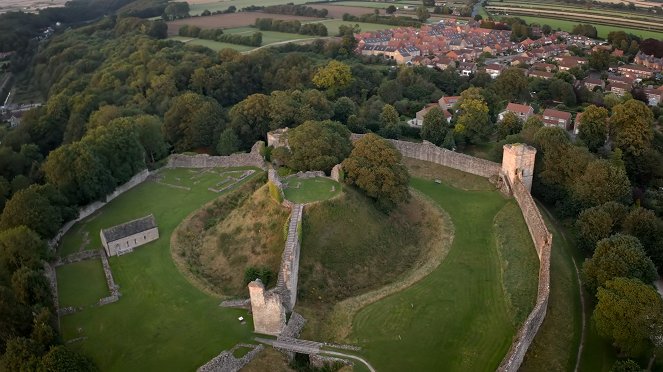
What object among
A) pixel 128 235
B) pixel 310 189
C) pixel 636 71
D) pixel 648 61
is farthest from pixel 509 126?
pixel 648 61

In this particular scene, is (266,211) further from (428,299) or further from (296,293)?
(428,299)

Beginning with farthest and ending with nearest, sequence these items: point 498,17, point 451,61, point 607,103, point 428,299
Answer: point 498,17 < point 451,61 < point 607,103 < point 428,299

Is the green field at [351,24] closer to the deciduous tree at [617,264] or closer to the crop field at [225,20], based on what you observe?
the crop field at [225,20]

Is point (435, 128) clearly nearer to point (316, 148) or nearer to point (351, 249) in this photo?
point (316, 148)

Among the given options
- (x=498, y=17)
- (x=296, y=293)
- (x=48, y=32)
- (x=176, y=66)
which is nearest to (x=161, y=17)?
Result: (x=48, y=32)

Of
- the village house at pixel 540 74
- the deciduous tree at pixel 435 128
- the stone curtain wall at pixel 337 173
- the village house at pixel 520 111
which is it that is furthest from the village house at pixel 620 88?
the stone curtain wall at pixel 337 173

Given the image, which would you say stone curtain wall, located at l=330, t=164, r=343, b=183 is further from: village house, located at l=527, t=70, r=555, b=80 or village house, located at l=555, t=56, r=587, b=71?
village house, located at l=555, t=56, r=587, b=71
